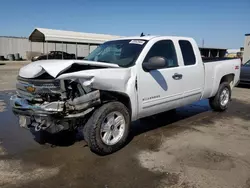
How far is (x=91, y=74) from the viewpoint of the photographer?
3736 millimetres

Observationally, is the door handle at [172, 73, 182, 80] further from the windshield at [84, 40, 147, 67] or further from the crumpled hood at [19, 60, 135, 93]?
the crumpled hood at [19, 60, 135, 93]

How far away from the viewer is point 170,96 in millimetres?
5109

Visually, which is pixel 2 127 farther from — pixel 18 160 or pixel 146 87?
pixel 146 87

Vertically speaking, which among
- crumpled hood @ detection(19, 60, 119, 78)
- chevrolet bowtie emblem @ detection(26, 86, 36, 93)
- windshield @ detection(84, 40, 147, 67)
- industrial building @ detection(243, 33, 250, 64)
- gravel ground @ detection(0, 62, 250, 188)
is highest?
industrial building @ detection(243, 33, 250, 64)

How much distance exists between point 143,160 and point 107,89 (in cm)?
123

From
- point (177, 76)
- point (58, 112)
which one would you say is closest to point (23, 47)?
point (177, 76)

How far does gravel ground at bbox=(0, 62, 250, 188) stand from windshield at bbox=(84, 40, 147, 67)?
1513 mm

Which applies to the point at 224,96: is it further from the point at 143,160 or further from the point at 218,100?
the point at 143,160

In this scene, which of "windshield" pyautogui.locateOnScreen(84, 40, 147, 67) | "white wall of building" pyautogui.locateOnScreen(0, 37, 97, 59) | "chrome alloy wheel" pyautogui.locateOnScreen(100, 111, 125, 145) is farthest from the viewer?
"white wall of building" pyautogui.locateOnScreen(0, 37, 97, 59)

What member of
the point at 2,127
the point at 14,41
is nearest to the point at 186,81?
the point at 2,127

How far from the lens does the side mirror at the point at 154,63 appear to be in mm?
4430

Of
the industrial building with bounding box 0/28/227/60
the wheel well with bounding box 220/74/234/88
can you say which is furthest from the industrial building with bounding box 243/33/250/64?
the wheel well with bounding box 220/74/234/88

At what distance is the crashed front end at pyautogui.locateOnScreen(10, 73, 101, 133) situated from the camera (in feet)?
12.0

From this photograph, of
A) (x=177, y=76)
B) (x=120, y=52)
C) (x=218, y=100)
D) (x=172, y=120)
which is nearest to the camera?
(x=120, y=52)
